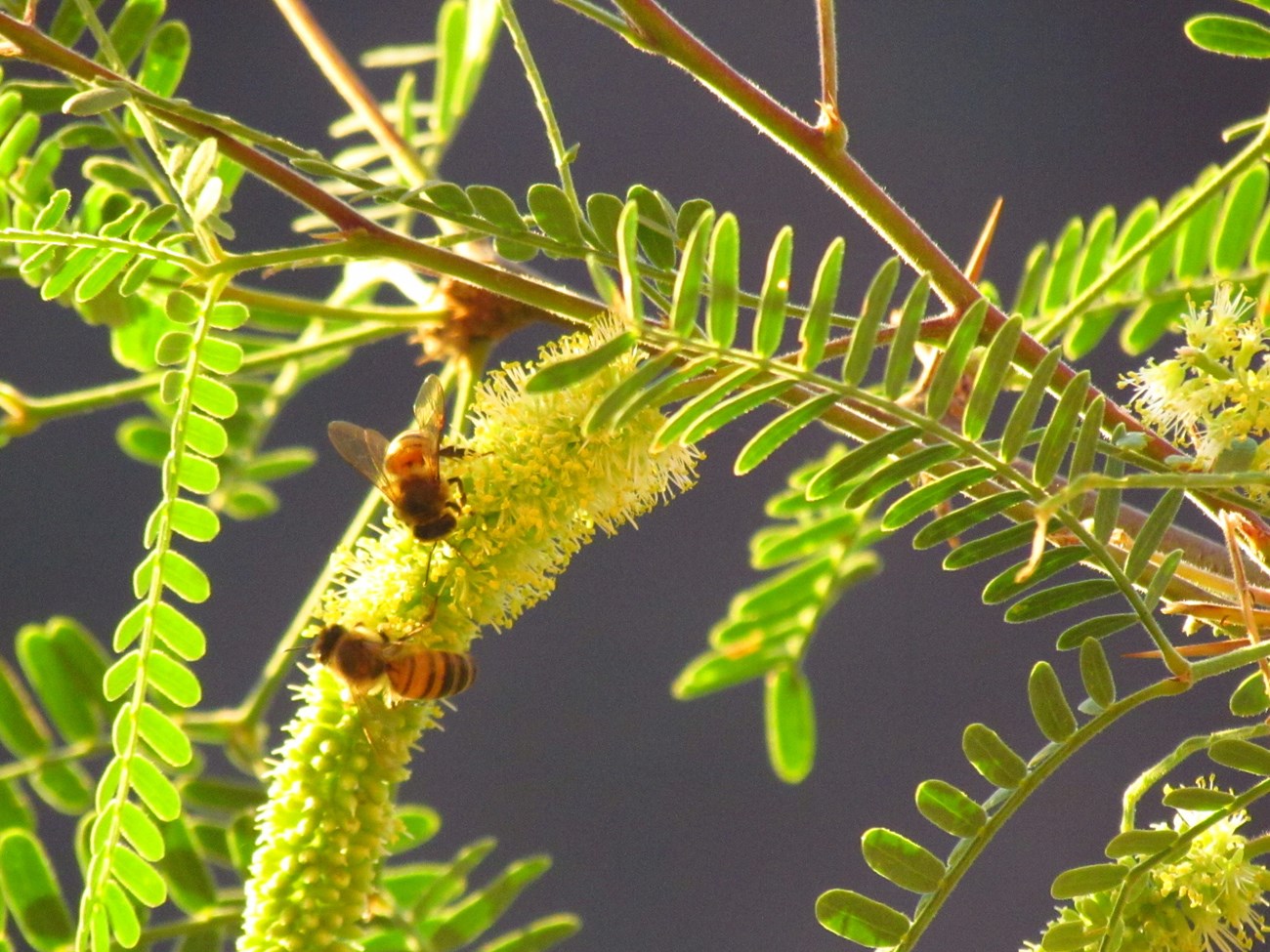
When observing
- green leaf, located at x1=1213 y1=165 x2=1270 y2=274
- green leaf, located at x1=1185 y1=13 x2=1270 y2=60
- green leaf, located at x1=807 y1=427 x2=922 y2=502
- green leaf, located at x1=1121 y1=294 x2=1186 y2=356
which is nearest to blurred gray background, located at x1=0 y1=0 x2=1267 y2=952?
green leaf, located at x1=1121 y1=294 x2=1186 y2=356

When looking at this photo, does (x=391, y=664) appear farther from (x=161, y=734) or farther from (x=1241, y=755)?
(x=1241, y=755)

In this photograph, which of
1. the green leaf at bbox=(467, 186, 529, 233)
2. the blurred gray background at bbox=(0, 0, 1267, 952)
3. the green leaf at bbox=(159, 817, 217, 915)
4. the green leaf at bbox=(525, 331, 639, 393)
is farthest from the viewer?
the blurred gray background at bbox=(0, 0, 1267, 952)

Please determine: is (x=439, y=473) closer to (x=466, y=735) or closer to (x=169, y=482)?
(x=169, y=482)

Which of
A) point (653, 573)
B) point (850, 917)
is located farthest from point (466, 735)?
point (850, 917)

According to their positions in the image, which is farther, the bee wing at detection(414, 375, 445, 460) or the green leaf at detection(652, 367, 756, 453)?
the bee wing at detection(414, 375, 445, 460)

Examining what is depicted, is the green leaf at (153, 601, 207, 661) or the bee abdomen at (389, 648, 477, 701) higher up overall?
the bee abdomen at (389, 648, 477, 701)

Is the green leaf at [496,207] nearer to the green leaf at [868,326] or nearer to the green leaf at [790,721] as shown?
the green leaf at [868,326]

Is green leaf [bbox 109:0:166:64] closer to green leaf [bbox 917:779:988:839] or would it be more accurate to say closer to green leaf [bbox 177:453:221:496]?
green leaf [bbox 177:453:221:496]

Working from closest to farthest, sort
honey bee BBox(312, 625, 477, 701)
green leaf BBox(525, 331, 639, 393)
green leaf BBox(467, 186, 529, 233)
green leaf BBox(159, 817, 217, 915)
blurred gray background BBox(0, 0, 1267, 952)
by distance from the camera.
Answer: green leaf BBox(525, 331, 639, 393), green leaf BBox(467, 186, 529, 233), honey bee BBox(312, 625, 477, 701), green leaf BBox(159, 817, 217, 915), blurred gray background BBox(0, 0, 1267, 952)
